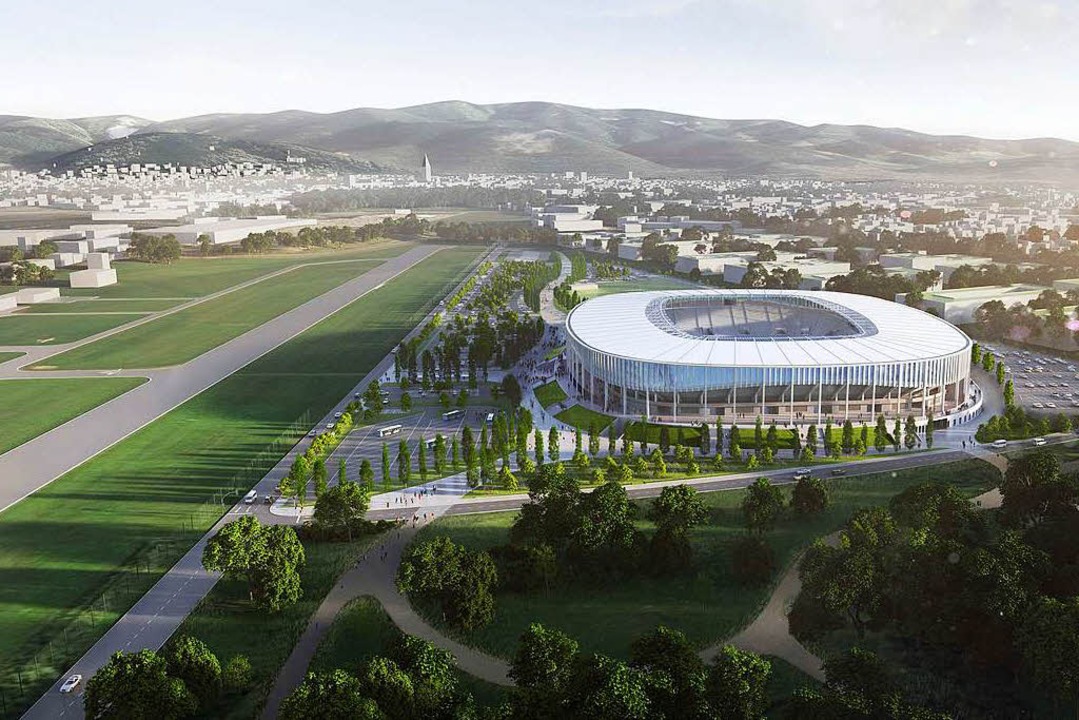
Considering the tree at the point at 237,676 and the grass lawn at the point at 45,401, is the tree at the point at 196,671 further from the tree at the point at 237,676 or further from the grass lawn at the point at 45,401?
the grass lawn at the point at 45,401

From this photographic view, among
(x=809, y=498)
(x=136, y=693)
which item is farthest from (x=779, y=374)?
(x=136, y=693)

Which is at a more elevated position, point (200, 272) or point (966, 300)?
point (966, 300)

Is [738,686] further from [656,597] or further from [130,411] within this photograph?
[130,411]

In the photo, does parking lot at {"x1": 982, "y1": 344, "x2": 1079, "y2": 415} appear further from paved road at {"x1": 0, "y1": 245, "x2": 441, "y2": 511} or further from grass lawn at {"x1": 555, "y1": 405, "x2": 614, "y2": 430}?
paved road at {"x1": 0, "y1": 245, "x2": 441, "y2": 511}

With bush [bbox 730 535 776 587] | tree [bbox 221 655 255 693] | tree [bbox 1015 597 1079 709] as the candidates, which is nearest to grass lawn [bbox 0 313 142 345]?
tree [bbox 221 655 255 693]

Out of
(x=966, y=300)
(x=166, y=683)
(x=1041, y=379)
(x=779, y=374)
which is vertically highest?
(x=779, y=374)

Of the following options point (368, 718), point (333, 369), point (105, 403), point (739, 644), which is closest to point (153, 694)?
point (368, 718)
